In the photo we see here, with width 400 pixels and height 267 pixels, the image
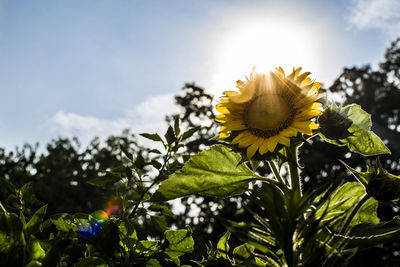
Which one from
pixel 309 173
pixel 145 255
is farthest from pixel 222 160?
pixel 309 173

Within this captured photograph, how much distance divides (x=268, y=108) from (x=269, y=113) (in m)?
0.02

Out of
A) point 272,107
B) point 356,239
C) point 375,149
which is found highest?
point 272,107

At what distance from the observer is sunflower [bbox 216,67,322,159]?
97 centimetres

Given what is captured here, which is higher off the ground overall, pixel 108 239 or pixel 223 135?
pixel 223 135

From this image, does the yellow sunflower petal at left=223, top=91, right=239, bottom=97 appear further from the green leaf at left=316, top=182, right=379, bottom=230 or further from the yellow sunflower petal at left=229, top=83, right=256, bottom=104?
the green leaf at left=316, top=182, right=379, bottom=230

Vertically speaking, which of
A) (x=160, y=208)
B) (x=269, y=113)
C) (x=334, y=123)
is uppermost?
(x=269, y=113)

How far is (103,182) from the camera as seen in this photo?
1.20 m

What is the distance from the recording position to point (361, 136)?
1020 millimetres

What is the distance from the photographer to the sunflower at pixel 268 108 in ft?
3.18

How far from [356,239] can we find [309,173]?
711 centimetres

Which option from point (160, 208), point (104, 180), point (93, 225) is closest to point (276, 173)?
point (160, 208)

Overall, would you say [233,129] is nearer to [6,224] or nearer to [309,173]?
[6,224]

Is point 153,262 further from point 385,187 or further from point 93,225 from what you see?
point 385,187

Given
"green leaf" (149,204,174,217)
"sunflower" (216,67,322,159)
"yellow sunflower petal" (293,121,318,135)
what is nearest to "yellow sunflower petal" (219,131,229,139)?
"sunflower" (216,67,322,159)
